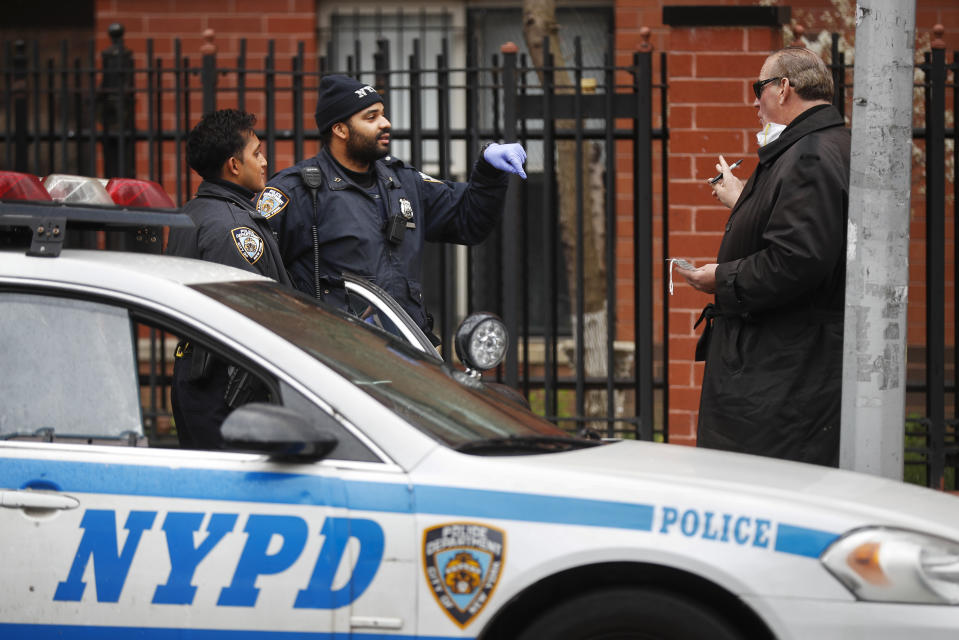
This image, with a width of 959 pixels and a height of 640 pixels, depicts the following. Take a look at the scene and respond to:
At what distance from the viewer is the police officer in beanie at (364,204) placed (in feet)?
16.1

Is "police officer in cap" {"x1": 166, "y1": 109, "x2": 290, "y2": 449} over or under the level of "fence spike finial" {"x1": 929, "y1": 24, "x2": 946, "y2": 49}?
under

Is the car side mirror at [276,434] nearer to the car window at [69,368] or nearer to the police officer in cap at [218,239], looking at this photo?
the car window at [69,368]

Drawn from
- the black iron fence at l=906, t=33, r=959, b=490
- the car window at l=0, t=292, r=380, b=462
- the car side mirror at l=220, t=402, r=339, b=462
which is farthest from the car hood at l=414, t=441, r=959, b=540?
the black iron fence at l=906, t=33, r=959, b=490

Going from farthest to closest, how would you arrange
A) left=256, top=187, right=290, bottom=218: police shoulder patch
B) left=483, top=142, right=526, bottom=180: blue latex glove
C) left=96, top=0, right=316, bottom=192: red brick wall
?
left=96, top=0, right=316, bottom=192: red brick wall < left=483, top=142, right=526, bottom=180: blue latex glove < left=256, top=187, right=290, bottom=218: police shoulder patch

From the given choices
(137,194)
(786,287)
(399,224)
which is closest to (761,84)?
(786,287)

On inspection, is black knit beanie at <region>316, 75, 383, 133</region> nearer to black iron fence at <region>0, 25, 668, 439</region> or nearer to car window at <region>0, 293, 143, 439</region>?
black iron fence at <region>0, 25, 668, 439</region>

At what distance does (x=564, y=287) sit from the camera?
1010cm

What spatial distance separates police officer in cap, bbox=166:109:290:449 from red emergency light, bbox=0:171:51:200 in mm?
601

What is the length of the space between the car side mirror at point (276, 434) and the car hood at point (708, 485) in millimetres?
→ 249

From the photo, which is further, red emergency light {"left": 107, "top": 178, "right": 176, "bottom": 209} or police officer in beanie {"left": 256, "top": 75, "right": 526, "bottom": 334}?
police officer in beanie {"left": 256, "top": 75, "right": 526, "bottom": 334}

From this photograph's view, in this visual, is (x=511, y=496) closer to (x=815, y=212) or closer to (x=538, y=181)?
(x=815, y=212)

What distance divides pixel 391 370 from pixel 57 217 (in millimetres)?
936

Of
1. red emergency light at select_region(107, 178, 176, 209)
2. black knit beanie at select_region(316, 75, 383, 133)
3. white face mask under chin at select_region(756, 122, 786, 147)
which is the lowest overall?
red emergency light at select_region(107, 178, 176, 209)

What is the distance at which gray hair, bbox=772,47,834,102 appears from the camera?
15.0 feet
